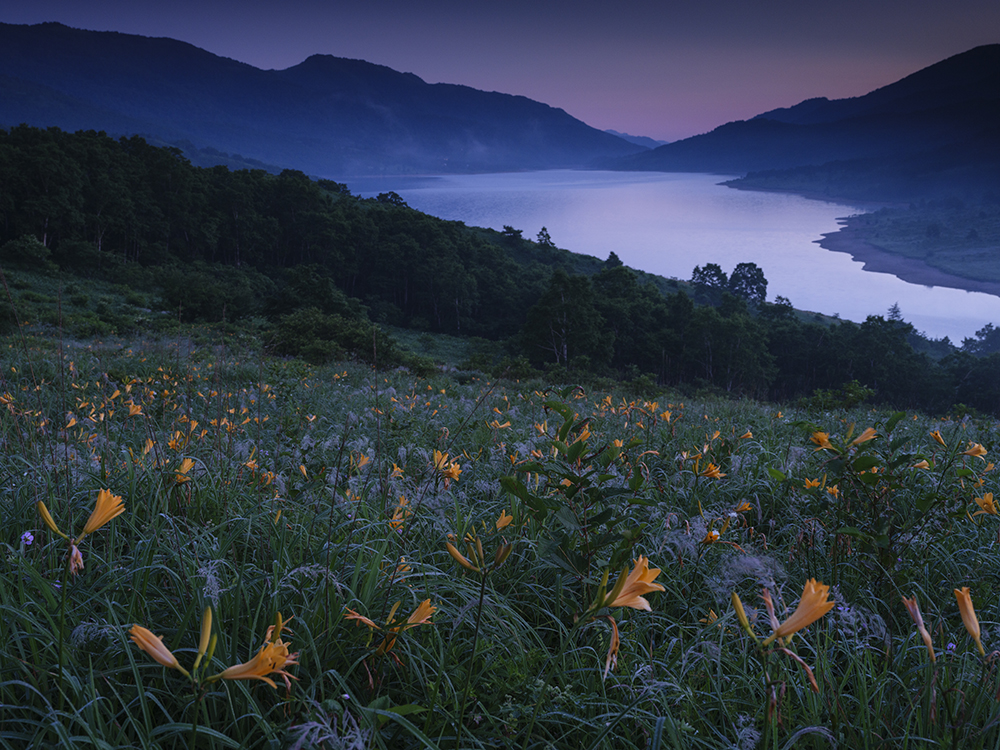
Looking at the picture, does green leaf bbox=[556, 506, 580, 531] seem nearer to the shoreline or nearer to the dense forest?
the dense forest

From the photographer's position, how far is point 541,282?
6225 cm

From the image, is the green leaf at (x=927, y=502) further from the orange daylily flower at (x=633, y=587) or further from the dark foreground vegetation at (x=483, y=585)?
the orange daylily flower at (x=633, y=587)

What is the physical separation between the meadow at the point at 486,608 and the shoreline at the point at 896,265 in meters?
109

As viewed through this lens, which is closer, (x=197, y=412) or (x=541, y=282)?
(x=197, y=412)

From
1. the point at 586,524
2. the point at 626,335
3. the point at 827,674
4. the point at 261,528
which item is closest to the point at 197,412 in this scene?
the point at 261,528

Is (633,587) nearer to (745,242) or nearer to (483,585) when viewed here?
(483,585)

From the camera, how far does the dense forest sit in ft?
119

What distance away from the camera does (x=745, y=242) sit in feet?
383

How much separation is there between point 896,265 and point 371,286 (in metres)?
97.7

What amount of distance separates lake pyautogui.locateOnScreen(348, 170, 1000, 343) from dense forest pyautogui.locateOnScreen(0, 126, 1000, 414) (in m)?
15.9

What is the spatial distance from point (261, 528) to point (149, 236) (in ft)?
209

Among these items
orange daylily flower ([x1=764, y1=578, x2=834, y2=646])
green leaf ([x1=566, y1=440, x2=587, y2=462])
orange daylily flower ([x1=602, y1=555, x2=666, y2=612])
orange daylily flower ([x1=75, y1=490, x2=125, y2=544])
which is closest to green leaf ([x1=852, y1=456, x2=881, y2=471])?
green leaf ([x1=566, y1=440, x2=587, y2=462])

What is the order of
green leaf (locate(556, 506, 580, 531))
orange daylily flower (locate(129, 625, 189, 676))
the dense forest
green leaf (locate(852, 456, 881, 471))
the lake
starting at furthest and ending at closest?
the lake, the dense forest, green leaf (locate(852, 456, 881, 471)), green leaf (locate(556, 506, 580, 531)), orange daylily flower (locate(129, 625, 189, 676))

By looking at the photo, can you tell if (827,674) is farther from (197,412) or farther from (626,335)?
(626,335)
